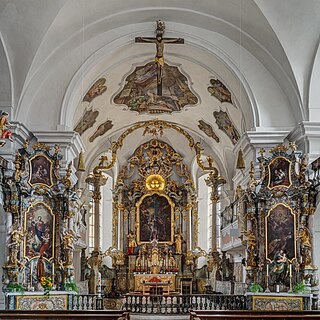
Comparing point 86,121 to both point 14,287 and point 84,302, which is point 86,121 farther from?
point 14,287

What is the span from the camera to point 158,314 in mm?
17469

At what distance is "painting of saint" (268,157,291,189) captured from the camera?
16703 millimetres

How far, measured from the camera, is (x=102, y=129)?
25844 millimetres

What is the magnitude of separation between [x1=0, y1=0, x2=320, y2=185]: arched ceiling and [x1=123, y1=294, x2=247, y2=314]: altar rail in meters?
4.63

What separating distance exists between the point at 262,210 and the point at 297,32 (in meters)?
4.50

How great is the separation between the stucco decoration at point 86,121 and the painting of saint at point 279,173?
7702mm

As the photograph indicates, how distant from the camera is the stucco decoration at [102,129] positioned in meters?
25.4

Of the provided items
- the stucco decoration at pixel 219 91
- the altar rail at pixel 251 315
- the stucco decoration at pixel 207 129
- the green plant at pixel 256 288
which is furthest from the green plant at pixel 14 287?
the stucco decoration at pixel 207 129

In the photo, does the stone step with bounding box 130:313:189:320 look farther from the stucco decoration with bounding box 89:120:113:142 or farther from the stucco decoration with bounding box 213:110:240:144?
the stucco decoration with bounding box 89:120:113:142

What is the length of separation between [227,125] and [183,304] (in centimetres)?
775

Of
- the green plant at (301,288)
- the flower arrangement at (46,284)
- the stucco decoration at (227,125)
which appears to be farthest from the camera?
the stucco decoration at (227,125)

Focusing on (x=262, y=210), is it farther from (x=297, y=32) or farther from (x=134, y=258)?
(x=134, y=258)

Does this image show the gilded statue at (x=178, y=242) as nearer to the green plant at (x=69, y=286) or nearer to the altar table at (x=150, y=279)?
the altar table at (x=150, y=279)

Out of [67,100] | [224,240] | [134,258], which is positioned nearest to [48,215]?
[67,100]
